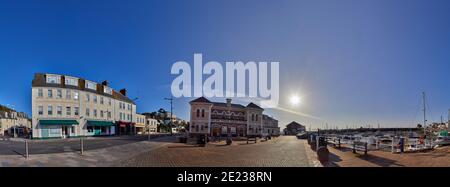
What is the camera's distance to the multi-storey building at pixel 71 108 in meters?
34.2

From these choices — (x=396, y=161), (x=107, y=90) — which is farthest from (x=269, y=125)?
(x=396, y=161)

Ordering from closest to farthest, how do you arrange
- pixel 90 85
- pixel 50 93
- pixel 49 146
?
1. pixel 49 146
2. pixel 50 93
3. pixel 90 85

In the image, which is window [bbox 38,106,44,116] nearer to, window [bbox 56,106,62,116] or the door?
window [bbox 56,106,62,116]

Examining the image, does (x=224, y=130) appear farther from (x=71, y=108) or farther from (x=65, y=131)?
(x=65, y=131)

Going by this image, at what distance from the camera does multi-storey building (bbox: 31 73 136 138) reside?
3422cm

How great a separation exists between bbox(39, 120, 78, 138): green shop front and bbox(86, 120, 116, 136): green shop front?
2.82 m

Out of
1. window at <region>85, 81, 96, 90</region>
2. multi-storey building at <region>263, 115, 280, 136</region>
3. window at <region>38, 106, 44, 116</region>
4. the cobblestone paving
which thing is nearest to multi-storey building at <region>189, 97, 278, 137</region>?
multi-storey building at <region>263, 115, 280, 136</region>

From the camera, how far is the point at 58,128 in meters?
35.6

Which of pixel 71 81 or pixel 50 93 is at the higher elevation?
pixel 71 81

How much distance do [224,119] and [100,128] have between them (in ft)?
78.4
